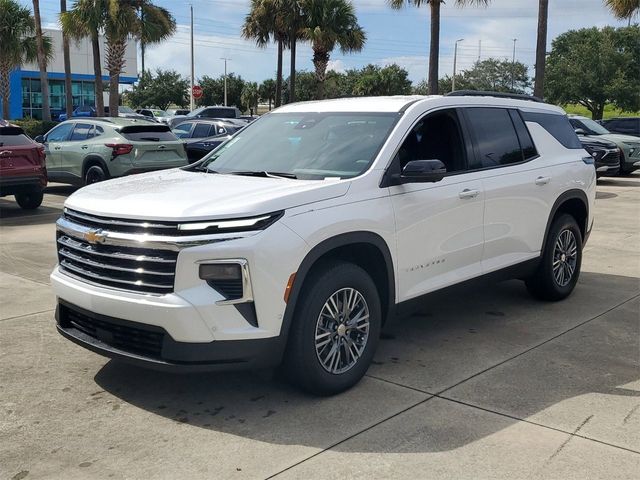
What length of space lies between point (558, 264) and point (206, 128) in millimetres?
13068

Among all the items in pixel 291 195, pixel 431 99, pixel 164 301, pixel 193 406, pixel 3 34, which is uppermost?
pixel 3 34

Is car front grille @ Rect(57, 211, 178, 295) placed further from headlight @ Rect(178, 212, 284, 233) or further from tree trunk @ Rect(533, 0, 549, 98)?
tree trunk @ Rect(533, 0, 549, 98)

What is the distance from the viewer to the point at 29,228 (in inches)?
426

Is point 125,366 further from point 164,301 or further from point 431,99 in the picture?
point 431,99

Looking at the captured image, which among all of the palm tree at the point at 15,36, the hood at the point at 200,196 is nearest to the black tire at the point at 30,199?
the hood at the point at 200,196

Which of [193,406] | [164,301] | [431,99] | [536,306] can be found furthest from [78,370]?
[536,306]

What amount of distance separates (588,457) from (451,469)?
744 mm

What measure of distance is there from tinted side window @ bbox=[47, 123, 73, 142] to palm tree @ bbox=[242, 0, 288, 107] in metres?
15.8

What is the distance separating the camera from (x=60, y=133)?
49.8 ft

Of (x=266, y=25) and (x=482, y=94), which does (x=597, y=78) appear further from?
(x=482, y=94)

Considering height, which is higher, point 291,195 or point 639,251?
point 291,195

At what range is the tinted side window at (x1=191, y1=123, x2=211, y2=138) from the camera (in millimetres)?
18172

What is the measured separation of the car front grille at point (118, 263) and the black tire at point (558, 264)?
3845 mm

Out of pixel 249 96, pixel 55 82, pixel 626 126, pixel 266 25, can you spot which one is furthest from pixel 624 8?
pixel 249 96
